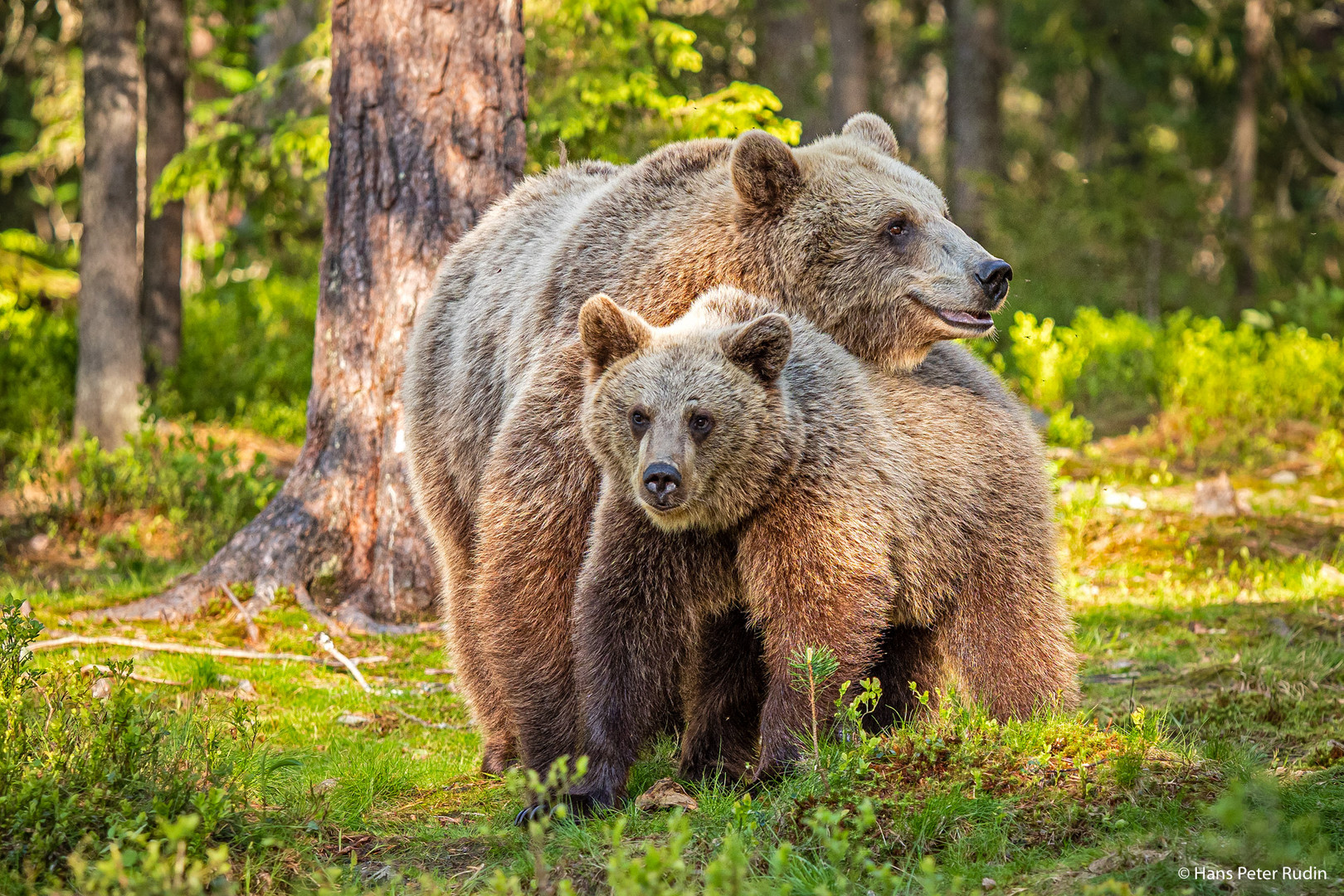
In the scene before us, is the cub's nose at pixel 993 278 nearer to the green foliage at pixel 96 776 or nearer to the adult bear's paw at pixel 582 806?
the adult bear's paw at pixel 582 806

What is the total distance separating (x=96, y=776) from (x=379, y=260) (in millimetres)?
4053

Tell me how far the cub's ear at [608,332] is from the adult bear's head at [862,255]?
77 cm

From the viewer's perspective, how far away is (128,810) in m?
3.65

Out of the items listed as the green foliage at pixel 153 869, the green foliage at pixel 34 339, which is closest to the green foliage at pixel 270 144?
the green foliage at pixel 34 339

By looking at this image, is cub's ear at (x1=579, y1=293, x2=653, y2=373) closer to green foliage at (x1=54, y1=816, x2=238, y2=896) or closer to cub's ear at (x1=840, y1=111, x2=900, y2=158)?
cub's ear at (x1=840, y1=111, x2=900, y2=158)

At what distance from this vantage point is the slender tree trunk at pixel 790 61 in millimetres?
17641

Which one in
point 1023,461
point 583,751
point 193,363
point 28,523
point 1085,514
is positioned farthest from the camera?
point 193,363


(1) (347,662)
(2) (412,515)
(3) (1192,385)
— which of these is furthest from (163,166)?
(3) (1192,385)

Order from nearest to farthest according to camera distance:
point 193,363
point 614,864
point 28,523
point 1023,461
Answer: point 614,864 < point 1023,461 < point 28,523 < point 193,363

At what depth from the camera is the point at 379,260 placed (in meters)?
7.20

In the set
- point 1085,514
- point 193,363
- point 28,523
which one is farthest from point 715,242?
point 193,363

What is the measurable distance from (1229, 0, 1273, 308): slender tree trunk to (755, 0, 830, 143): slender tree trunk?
5.80m

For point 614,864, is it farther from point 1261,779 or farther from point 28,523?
point 28,523

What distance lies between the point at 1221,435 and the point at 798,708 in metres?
7.79
